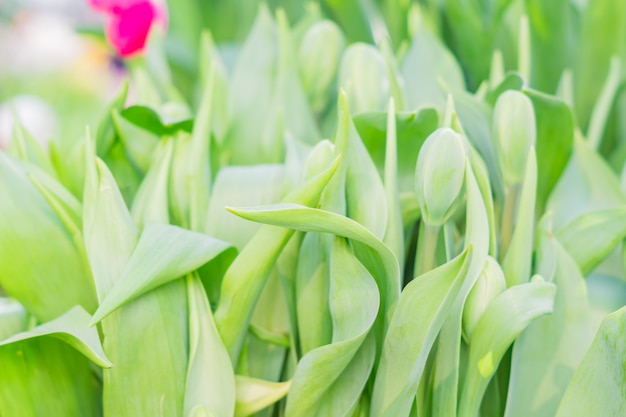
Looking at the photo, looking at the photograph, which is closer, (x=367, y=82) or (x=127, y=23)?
(x=367, y=82)

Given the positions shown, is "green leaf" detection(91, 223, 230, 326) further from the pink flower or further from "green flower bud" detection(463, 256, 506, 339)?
the pink flower

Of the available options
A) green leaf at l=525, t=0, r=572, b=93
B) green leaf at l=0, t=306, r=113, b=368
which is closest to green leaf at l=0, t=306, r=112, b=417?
green leaf at l=0, t=306, r=113, b=368

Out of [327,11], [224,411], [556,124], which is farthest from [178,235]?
[327,11]

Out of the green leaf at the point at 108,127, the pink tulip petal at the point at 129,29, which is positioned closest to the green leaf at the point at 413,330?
the green leaf at the point at 108,127

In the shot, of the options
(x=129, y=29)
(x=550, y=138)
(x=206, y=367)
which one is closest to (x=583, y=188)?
(x=550, y=138)

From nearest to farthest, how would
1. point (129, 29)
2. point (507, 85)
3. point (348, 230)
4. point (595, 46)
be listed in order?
1. point (348, 230)
2. point (507, 85)
3. point (595, 46)
4. point (129, 29)

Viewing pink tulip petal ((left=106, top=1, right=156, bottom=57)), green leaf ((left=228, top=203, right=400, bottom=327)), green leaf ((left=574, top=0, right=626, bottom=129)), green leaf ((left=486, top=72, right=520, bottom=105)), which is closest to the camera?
green leaf ((left=228, top=203, right=400, bottom=327))

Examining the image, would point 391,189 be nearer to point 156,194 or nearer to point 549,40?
point 156,194
